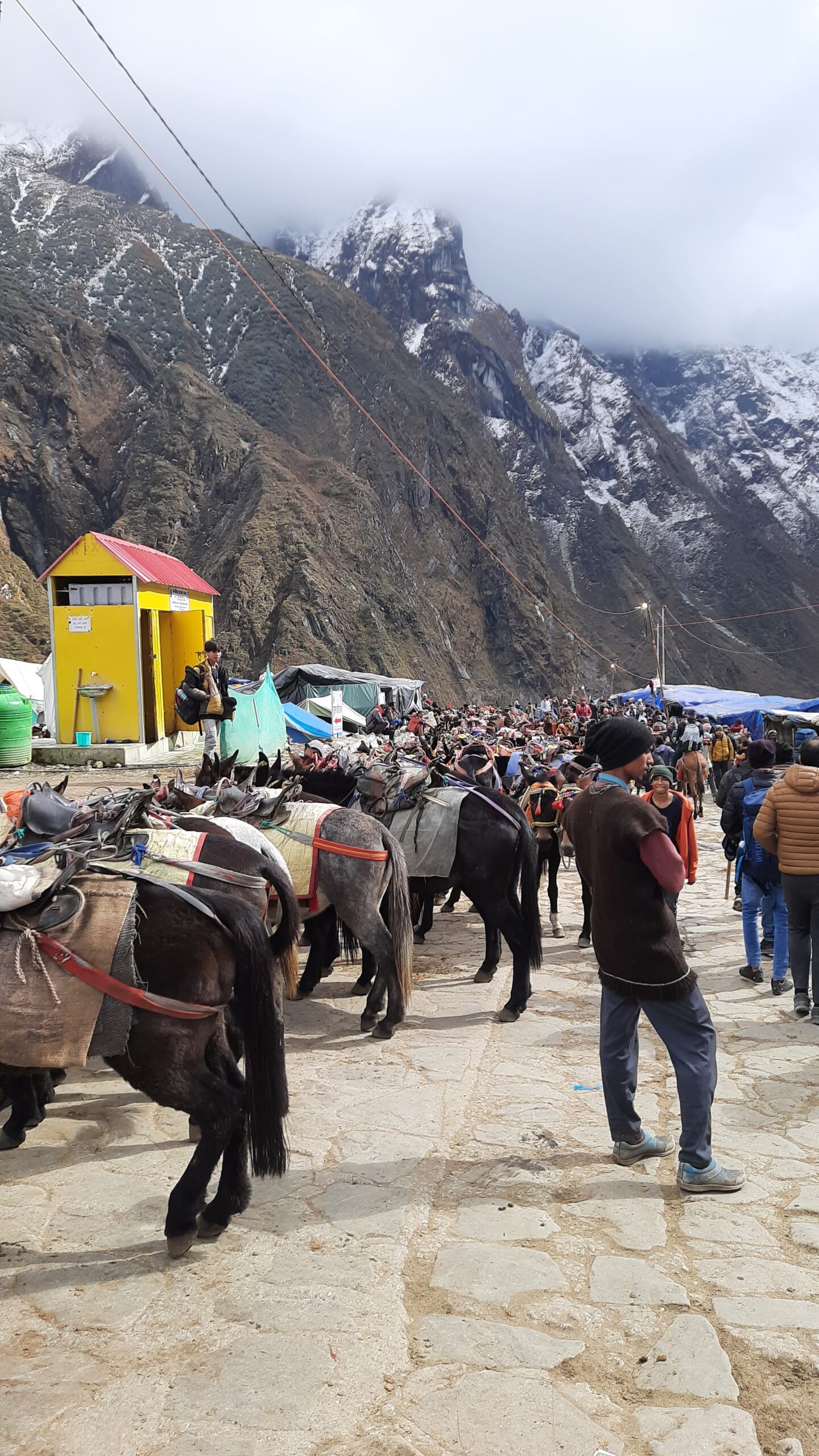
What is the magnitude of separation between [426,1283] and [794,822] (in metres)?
3.72

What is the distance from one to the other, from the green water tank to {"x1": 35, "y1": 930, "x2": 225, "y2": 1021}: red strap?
12.3 metres

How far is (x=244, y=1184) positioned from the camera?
353 centimetres

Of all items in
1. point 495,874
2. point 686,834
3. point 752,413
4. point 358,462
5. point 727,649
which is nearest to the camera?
point 686,834

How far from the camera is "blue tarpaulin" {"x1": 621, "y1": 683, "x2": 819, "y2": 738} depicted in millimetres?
26398

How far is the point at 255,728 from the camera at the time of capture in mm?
14062

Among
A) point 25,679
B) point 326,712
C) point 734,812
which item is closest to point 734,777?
point 734,812

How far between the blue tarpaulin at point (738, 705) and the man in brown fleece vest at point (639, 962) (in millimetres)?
22476

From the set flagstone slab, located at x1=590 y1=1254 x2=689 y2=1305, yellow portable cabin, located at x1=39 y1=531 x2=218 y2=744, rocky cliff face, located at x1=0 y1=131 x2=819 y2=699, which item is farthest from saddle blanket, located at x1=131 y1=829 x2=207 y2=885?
rocky cliff face, located at x1=0 y1=131 x2=819 y2=699

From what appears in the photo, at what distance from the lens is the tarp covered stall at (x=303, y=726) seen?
1941cm

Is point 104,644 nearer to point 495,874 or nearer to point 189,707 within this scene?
point 189,707

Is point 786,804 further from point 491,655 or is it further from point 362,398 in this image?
point 362,398

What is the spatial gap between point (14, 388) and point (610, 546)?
217 feet

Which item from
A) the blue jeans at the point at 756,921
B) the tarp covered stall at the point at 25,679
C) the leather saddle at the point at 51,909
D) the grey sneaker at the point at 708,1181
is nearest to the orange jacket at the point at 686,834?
the blue jeans at the point at 756,921

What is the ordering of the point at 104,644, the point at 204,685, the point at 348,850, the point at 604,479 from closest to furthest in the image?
the point at 348,850 < the point at 204,685 < the point at 104,644 < the point at 604,479
